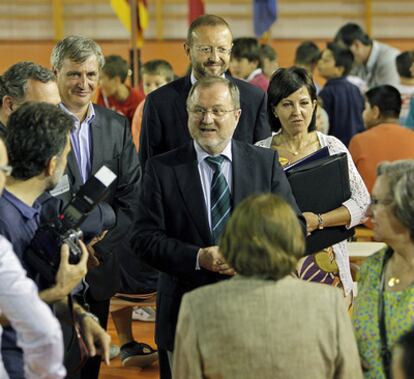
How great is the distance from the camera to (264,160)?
3217 mm

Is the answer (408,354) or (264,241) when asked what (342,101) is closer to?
(264,241)

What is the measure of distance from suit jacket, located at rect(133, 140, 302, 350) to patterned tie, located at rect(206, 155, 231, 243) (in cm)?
3

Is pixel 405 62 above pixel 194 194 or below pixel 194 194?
above

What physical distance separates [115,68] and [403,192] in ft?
17.4

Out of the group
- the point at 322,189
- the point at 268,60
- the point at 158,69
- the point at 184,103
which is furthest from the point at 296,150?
the point at 268,60

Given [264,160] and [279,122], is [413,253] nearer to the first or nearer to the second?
[264,160]

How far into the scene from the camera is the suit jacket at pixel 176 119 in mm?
4000

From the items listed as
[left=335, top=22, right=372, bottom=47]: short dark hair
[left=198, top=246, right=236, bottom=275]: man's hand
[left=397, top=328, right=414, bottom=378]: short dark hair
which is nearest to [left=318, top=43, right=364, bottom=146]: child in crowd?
[left=335, top=22, right=372, bottom=47]: short dark hair

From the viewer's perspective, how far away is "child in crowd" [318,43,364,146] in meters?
7.80

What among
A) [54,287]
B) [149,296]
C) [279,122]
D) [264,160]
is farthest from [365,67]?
[54,287]

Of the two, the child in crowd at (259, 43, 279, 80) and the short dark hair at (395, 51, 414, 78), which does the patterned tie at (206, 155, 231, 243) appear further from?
the child in crowd at (259, 43, 279, 80)

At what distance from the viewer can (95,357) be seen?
375 cm

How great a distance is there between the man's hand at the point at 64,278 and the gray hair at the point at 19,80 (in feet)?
3.45

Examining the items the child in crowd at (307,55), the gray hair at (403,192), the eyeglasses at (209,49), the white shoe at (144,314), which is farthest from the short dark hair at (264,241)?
the child in crowd at (307,55)
